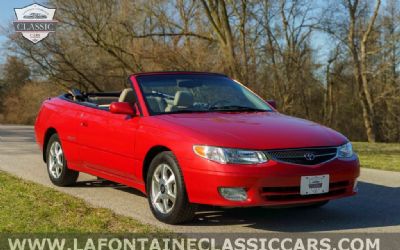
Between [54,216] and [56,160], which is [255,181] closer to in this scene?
[54,216]

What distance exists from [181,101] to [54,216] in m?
1.88

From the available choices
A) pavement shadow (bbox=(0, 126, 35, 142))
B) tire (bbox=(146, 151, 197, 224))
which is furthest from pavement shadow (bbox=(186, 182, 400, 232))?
pavement shadow (bbox=(0, 126, 35, 142))

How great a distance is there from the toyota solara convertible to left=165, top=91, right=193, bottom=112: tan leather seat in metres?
0.01

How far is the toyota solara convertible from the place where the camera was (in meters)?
4.96

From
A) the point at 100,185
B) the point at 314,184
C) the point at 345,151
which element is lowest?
the point at 100,185

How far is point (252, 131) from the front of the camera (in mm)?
5254

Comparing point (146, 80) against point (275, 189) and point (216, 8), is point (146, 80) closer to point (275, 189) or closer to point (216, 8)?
point (275, 189)

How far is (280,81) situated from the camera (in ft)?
124

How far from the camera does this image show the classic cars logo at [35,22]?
2563 cm

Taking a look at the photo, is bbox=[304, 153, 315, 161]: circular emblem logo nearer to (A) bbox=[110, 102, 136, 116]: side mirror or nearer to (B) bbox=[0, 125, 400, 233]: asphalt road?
(B) bbox=[0, 125, 400, 233]: asphalt road

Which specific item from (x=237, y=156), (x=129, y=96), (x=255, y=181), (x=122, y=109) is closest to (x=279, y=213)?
(x=255, y=181)

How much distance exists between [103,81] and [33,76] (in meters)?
4.60

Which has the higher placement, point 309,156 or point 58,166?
point 309,156

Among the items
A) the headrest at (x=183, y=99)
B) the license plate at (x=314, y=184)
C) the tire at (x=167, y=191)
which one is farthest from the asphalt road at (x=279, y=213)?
the headrest at (x=183, y=99)
